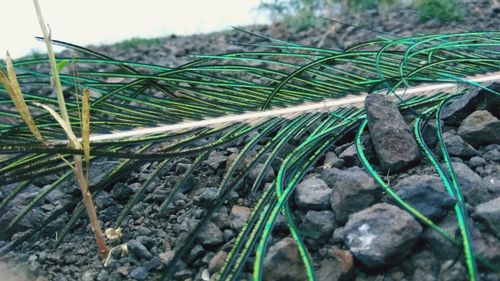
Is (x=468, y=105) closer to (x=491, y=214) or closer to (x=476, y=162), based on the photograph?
(x=476, y=162)

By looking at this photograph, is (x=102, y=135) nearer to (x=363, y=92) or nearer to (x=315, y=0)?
(x=363, y=92)

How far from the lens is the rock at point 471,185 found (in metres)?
0.84

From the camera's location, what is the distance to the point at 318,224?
846 mm

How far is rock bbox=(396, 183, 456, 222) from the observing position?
0.78 meters

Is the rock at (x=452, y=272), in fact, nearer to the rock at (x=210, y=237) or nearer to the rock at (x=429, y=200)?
the rock at (x=429, y=200)

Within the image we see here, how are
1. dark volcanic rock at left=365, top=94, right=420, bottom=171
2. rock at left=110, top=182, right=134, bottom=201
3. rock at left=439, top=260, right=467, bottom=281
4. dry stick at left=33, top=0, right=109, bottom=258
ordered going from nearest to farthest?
1. rock at left=439, top=260, right=467, bottom=281
2. dry stick at left=33, top=0, right=109, bottom=258
3. dark volcanic rock at left=365, top=94, right=420, bottom=171
4. rock at left=110, top=182, right=134, bottom=201

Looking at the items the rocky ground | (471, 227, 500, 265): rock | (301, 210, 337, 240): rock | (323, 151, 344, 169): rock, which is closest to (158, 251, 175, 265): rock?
the rocky ground

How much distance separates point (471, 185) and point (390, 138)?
0.56ft

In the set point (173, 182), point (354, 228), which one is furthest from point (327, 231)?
point (173, 182)

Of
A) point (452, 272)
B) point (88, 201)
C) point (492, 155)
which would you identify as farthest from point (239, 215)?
point (492, 155)

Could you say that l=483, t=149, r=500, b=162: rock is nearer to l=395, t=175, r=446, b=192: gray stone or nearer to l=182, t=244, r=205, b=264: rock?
l=395, t=175, r=446, b=192: gray stone

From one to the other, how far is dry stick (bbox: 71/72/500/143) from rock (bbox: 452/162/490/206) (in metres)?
0.32

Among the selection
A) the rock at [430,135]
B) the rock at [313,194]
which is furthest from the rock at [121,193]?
the rock at [430,135]

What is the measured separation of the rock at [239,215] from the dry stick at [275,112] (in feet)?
0.92
